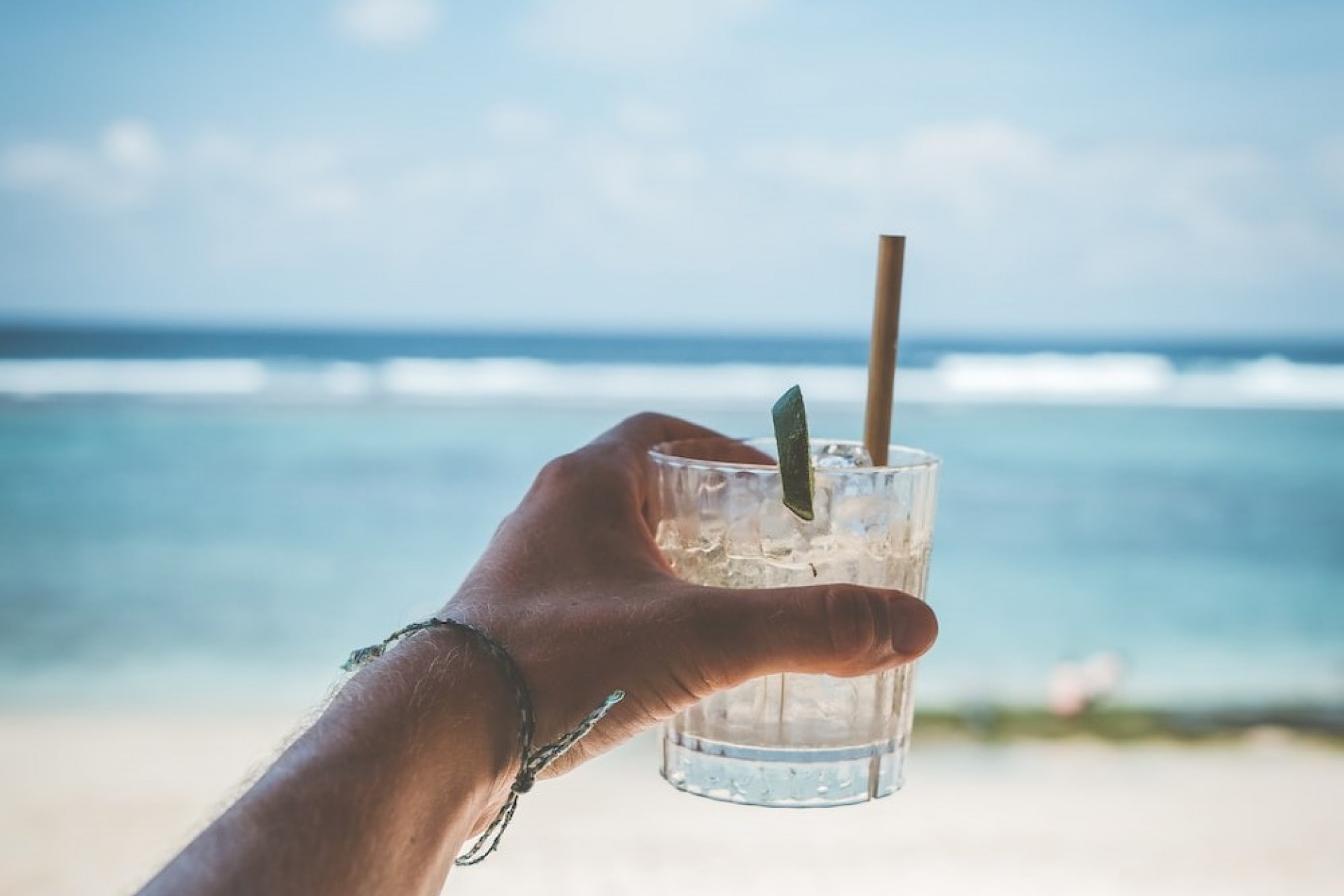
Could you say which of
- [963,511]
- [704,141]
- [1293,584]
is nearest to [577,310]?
[704,141]

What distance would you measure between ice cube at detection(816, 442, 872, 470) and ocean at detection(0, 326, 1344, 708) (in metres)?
0.59

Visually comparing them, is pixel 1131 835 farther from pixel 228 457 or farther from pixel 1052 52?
pixel 1052 52

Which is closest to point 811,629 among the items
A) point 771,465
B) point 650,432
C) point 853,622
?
point 853,622

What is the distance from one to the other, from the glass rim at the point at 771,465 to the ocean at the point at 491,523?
0.47 meters

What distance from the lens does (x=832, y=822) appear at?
525cm

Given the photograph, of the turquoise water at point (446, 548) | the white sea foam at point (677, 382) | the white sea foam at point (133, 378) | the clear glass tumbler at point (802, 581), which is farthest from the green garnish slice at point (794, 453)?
the white sea foam at point (133, 378)

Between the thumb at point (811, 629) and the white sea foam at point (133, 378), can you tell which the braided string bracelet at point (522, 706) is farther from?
the white sea foam at point (133, 378)

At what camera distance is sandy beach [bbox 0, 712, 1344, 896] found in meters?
4.90

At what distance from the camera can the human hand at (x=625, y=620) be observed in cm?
124

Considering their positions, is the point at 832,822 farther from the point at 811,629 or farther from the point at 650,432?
the point at 811,629

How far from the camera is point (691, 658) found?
128 cm

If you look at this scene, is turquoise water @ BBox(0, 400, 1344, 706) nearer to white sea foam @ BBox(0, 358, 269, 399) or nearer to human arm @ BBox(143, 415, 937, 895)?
white sea foam @ BBox(0, 358, 269, 399)

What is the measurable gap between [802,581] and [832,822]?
4.11 m

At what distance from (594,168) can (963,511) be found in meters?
13.5
